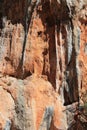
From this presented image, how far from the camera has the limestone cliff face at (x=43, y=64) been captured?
1659 centimetres

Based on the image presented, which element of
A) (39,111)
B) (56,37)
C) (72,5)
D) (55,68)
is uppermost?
(72,5)

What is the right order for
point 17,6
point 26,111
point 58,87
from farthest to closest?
point 17,6 → point 58,87 → point 26,111

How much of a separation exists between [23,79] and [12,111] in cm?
179

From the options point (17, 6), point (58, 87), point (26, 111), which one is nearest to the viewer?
point (26, 111)

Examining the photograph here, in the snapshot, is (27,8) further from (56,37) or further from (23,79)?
(23,79)

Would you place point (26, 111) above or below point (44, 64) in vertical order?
below

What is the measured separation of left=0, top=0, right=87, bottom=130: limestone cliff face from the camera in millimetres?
16594

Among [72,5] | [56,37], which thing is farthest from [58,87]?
[72,5]

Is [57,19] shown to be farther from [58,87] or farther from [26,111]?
[26,111]

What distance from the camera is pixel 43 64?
18344 millimetres

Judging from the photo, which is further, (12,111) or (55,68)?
(55,68)

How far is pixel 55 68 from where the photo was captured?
18.1 metres

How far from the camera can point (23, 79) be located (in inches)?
710

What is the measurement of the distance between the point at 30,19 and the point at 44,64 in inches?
72.2
